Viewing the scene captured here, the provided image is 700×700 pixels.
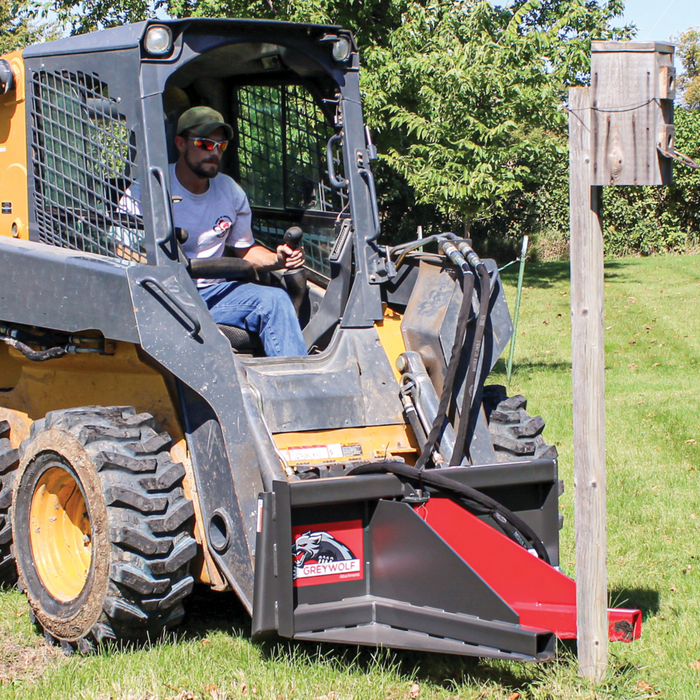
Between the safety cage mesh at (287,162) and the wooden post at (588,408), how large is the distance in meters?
2.09

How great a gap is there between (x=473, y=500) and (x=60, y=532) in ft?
6.55

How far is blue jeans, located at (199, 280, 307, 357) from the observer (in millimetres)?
4625

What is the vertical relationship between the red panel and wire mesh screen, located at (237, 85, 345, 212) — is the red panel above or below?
below

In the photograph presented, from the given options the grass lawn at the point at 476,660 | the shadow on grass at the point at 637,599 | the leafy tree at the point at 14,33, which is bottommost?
the shadow on grass at the point at 637,599

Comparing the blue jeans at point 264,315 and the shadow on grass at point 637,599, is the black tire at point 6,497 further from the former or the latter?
the shadow on grass at point 637,599

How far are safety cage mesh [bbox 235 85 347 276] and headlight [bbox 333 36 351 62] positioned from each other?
49cm

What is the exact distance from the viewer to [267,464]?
12.3ft

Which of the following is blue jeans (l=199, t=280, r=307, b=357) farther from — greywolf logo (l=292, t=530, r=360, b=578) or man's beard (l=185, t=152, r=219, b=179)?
greywolf logo (l=292, t=530, r=360, b=578)

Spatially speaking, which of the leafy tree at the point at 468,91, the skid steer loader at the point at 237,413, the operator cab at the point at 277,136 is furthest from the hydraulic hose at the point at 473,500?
the leafy tree at the point at 468,91

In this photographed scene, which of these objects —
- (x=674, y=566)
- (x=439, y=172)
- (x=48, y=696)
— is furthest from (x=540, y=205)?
(x=48, y=696)

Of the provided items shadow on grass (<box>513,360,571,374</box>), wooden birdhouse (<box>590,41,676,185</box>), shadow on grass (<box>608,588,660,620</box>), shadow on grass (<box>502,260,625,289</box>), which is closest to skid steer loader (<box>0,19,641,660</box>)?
shadow on grass (<box>608,588,660,620</box>)


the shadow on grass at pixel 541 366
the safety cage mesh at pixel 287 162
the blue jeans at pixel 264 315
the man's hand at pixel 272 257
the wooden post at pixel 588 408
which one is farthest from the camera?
the shadow on grass at pixel 541 366

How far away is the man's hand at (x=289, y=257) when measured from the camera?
5179 millimetres

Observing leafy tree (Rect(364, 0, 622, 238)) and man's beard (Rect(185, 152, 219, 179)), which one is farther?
leafy tree (Rect(364, 0, 622, 238))
